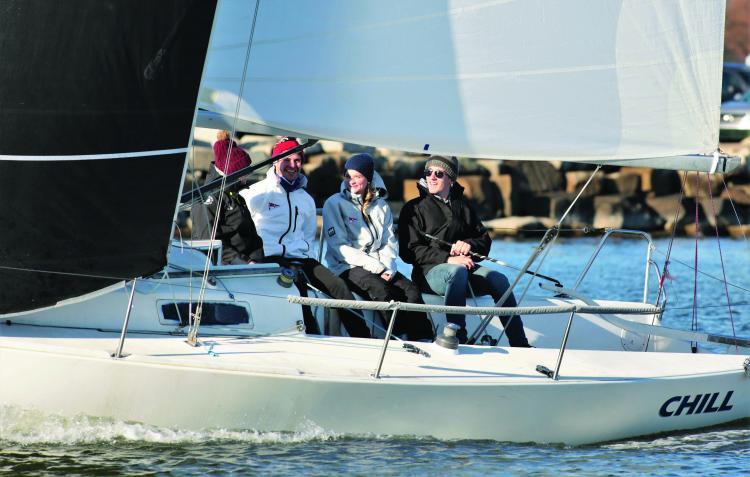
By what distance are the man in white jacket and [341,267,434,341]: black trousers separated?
0.20 metres

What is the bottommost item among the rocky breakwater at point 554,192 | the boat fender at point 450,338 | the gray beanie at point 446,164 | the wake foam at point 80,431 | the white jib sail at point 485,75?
the wake foam at point 80,431

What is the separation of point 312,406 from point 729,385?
2944 millimetres

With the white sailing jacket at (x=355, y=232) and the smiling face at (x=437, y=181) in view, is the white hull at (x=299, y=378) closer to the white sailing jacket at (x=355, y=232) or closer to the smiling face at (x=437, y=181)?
the white sailing jacket at (x=355, y=232)

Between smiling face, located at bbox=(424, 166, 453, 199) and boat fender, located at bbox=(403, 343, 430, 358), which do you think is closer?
boat fender, located at bbox=(403, 343, 430, 358)

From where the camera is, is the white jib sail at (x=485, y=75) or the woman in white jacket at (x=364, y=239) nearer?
the white jib sail at (x=485, y=75)

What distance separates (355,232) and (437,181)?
69 centimetres

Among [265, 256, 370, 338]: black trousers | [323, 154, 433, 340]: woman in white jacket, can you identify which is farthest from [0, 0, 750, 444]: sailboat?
[323, 154, 433, 340]: woman in white jacket

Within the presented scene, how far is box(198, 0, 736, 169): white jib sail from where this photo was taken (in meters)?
7.57

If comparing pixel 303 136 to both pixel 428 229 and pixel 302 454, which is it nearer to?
pixel 428 229

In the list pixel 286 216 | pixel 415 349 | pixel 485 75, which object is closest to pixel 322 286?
pixel 286 216

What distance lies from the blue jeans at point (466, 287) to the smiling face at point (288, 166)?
1.17 meters

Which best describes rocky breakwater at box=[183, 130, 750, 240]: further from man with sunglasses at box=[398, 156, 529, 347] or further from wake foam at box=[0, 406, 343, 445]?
wake foam at box=[0, 406, 343, 445]

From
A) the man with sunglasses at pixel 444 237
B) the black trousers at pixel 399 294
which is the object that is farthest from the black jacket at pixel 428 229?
the black trousers at pixel 399 294

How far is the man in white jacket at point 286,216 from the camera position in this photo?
8.16m
